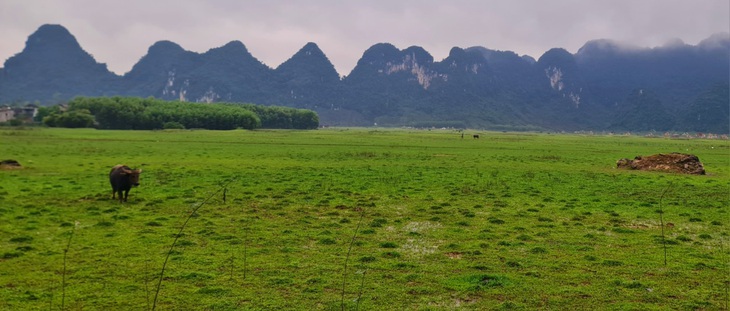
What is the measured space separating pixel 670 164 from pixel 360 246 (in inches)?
1531

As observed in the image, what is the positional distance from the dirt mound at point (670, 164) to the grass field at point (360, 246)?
10.6 metres

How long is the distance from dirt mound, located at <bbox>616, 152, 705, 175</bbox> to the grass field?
10.6m

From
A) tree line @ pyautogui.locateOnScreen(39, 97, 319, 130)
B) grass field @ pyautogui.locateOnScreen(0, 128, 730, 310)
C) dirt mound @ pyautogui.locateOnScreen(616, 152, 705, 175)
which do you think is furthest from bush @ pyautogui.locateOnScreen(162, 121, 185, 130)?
dirt mound @ pyautogui.locateOnScreen(616, 152, 705, 175)

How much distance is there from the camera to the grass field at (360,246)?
1038 centimetres

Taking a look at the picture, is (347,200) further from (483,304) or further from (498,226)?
(483,304)

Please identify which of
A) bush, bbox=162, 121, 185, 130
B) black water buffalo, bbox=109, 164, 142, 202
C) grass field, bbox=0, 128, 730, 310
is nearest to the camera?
grass field, bbox=0, 128, 730, 310

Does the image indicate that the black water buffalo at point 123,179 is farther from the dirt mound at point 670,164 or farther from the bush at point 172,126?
the bush at point 172,126

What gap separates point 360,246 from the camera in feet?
49.3

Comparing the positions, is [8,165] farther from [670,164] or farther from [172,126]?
[172,126]

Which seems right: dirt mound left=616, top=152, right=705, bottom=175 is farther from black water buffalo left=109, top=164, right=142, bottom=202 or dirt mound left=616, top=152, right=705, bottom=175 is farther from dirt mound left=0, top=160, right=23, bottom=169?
dirt mound left=0, top=160, right=23, bottom=169

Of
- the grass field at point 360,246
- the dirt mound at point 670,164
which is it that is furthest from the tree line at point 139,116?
the dirt mound at point 670,164

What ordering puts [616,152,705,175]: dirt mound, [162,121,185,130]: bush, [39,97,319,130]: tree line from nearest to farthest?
[616,152,705,175]: dirt mound
[39,97,319,130]: tree line
[162,121,185,130]: bush

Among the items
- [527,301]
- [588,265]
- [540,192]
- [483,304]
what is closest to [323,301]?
[483,304]

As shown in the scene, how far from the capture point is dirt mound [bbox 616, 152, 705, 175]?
131ft
